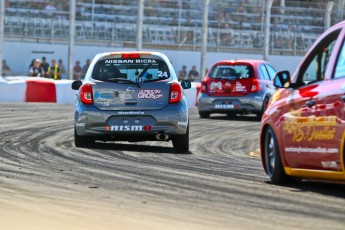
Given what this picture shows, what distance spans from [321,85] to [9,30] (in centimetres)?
3193

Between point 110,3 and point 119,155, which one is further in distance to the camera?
point 110,3

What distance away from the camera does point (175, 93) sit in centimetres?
1502

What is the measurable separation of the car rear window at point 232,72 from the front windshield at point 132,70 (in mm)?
11293

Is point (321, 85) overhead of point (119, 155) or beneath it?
overhead

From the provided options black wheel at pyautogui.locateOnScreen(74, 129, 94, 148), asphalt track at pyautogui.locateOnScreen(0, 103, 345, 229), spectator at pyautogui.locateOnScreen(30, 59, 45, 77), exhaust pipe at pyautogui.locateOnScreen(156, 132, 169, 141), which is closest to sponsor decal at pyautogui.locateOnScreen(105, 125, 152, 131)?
exhaust pipe at pyautogui.locateOnScreen(156, 132, 169, 141)

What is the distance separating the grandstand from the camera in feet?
134

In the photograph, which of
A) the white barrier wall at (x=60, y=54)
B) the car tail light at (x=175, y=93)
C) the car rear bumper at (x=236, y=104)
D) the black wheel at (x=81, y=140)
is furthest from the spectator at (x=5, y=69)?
the car tail light at (x=175, y=93)

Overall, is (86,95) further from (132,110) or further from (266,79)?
(266,79)

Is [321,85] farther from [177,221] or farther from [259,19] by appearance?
[259,19]

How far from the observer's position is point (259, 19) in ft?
146

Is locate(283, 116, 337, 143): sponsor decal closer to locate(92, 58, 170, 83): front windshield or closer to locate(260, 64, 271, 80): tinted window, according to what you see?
locate(92, 58, 170, 83): front windshield

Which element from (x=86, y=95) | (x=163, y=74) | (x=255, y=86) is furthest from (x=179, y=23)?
(x=86, y=95)

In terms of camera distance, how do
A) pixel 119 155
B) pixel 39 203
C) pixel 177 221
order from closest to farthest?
pixel 177 221
pixel 39 203
pixel 119 155

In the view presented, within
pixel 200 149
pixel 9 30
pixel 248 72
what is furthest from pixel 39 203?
pixel 9 30
